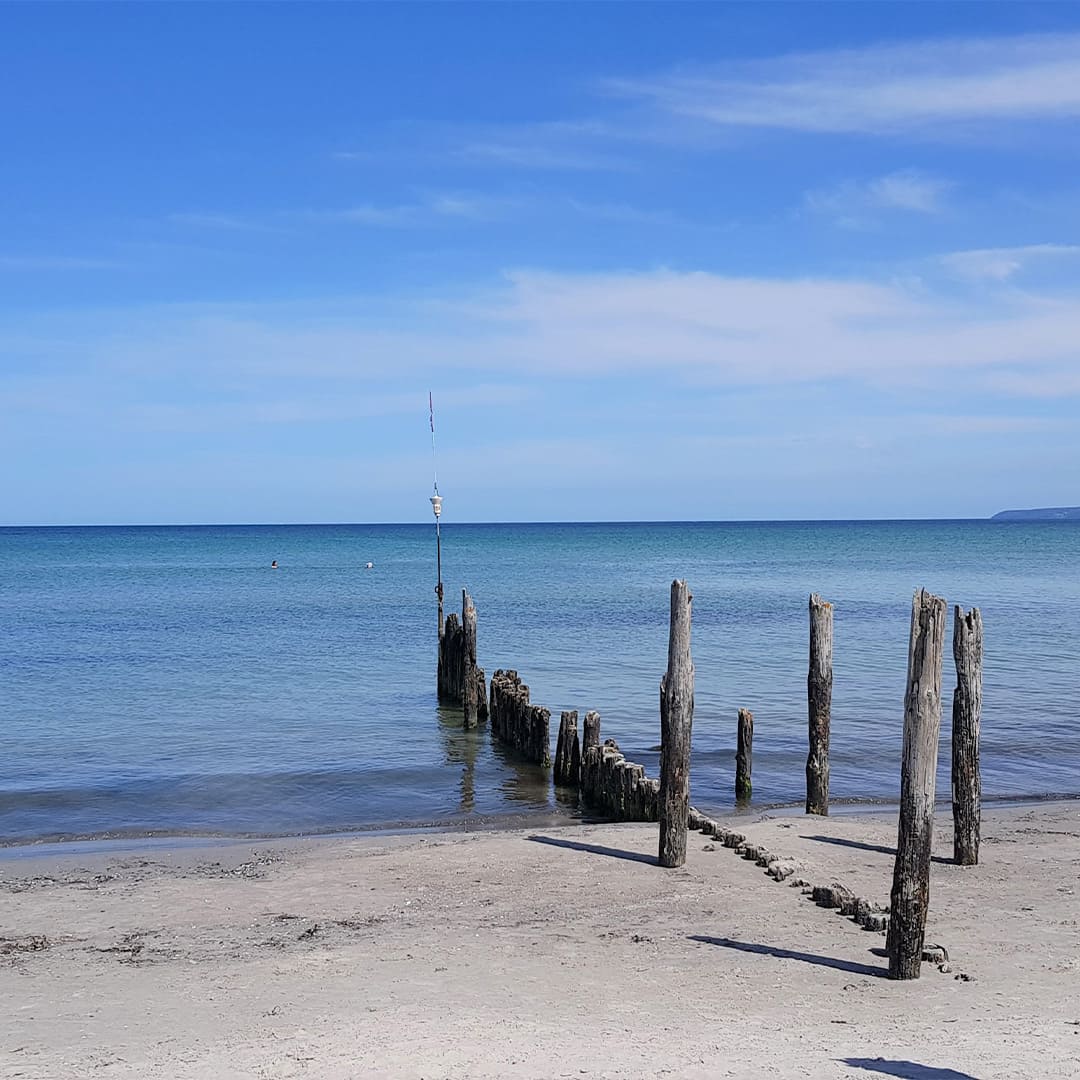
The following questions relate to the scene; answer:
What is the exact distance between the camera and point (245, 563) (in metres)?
98.2

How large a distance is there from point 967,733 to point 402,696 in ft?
54.5

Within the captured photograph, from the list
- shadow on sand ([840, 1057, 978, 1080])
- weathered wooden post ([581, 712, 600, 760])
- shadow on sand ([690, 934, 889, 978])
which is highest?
weathered wooden post ([581, 712, 600, 760])

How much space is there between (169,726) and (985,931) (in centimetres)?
1729

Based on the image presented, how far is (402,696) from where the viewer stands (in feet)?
91.5

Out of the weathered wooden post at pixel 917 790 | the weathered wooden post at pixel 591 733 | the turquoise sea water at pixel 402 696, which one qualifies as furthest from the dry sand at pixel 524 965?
the turquoise sea water at pixel 402 696

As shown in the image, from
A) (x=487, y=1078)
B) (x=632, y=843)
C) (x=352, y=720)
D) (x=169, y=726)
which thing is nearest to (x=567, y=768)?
(x=632, y=843)

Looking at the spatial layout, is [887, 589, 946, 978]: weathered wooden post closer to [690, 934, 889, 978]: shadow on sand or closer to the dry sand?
[690, 934, 889, 978]: shadow on sand

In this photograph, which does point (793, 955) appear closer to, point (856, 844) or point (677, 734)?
point (677, 734)

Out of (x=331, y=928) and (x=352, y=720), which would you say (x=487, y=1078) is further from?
(x=352, y=720)

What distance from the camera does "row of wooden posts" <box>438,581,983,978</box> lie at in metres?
9.61

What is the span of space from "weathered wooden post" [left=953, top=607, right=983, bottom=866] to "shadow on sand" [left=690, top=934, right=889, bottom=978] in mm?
3896

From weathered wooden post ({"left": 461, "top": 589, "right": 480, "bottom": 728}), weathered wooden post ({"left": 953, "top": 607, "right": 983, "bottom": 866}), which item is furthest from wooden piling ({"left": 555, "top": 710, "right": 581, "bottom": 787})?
weathered wooden post ({"left": 953, "top": 607, "right": 983, "bottom": 866})

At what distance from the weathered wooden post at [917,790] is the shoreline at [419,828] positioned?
6.81 m

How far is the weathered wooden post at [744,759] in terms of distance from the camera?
58.3 feet
